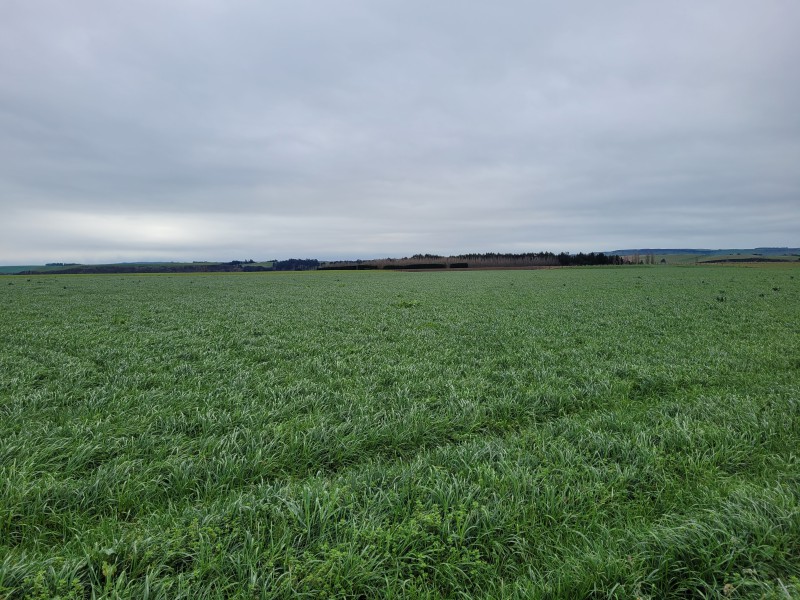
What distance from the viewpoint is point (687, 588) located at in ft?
9.83

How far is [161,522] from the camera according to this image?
3.75 m

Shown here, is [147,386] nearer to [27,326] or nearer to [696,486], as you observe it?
[696,486]

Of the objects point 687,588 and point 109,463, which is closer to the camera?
point 687,588

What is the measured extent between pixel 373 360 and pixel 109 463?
6317 mm

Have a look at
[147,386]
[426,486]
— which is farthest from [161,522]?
[147,386]

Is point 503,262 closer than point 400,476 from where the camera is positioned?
No

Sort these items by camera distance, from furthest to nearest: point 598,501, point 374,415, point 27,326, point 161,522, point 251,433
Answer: point 27,326, point 374,415, point 251,433, point 598,501, point 161,522

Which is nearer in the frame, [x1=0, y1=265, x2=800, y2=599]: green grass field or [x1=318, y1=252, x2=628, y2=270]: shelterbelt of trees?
[x1=0, y1=265, x2=800, y2=599]: green grass field

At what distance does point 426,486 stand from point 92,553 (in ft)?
10.2

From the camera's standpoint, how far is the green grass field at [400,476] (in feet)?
10.2

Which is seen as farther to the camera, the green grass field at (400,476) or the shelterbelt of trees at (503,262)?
the shelterbelt of trees at (503,262)

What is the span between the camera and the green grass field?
10.2ft

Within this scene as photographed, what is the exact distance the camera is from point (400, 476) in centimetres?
454

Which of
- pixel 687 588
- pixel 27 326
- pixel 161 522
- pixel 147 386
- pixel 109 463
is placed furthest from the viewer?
pixel 27 326
